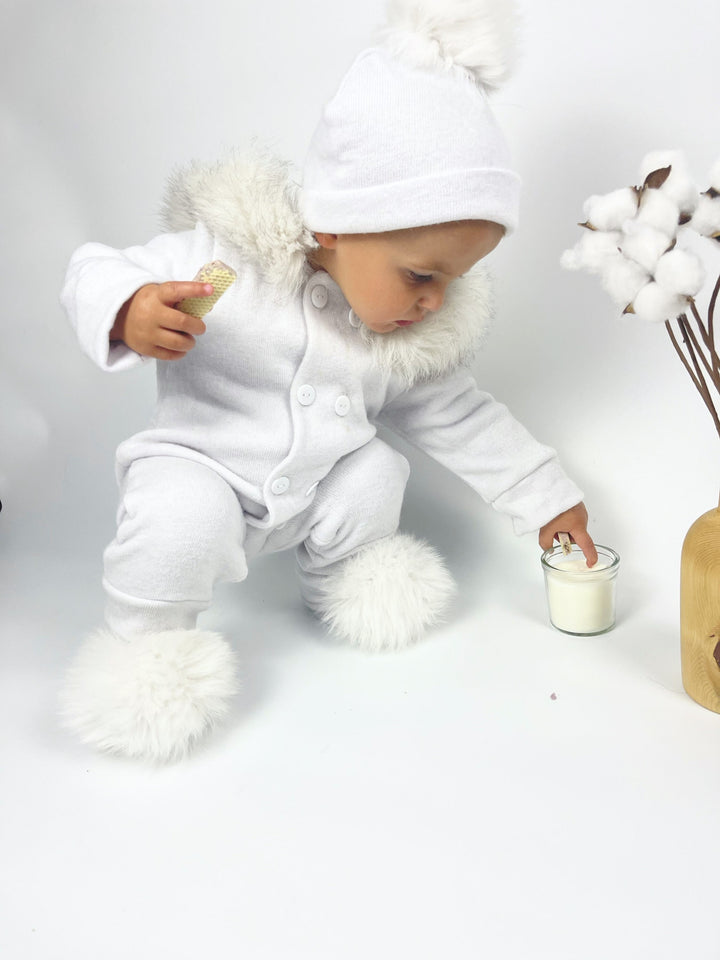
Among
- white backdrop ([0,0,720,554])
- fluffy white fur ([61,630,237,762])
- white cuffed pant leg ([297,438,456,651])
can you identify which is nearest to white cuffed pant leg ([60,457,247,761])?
fluffy white fur ([61,630,237,762])

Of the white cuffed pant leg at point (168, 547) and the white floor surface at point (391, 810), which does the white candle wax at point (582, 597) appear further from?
the white cuffed pant leg at point (168, 547)

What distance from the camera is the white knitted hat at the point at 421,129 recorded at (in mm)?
1138

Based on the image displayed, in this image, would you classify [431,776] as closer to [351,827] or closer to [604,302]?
[351,827]

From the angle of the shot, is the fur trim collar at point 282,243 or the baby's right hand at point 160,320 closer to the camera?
the baby's right hand at point 160,320

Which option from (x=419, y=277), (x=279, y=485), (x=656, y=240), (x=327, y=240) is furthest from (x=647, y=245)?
(x=279, y=485)

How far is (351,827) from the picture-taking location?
102 centimetres

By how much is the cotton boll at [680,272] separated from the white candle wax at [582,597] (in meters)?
0.42

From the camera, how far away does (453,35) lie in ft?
3.83

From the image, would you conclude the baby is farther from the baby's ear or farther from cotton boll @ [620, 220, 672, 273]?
cotton boll @ [620, 220, 672, 273]

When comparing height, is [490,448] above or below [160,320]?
below

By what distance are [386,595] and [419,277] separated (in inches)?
16.0

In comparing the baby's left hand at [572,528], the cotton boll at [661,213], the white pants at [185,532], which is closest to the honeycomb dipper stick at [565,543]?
the baby's left hand at [572,528]

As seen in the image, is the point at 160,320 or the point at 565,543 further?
the point at 565,543

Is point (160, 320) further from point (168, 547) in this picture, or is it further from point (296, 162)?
point (296, 162)
